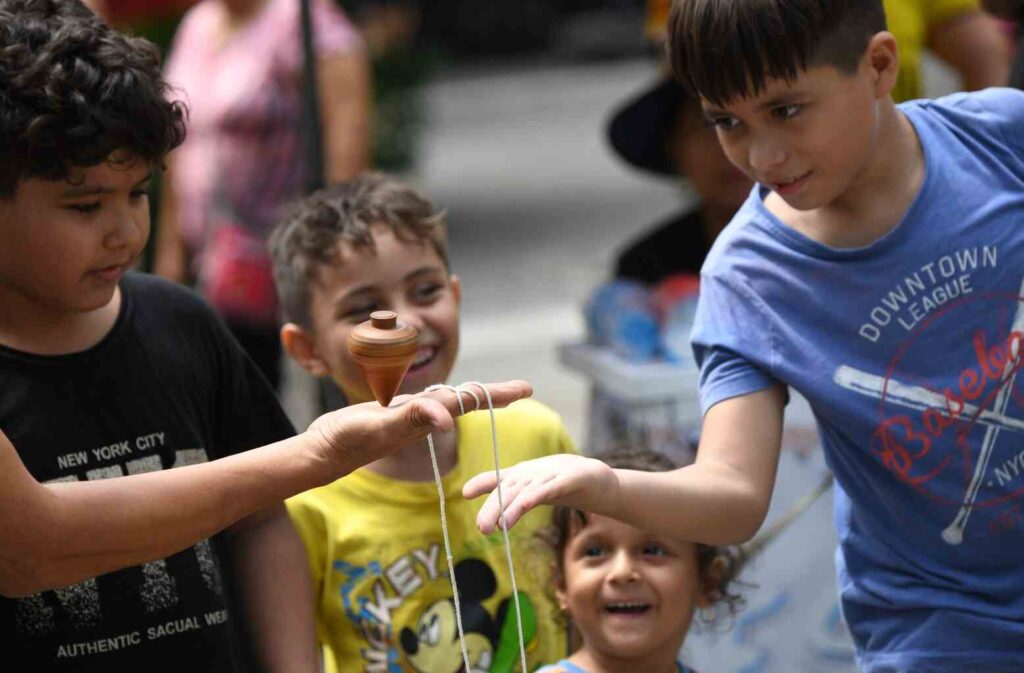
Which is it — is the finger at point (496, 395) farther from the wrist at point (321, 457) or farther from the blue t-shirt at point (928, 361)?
the blue t-shirt at point (928, 361)

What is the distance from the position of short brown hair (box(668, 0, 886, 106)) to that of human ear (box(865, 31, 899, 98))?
31 millimetres

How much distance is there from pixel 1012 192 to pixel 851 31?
0.34 m

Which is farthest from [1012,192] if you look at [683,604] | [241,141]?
[241,141]

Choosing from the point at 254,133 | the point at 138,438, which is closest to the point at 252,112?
the point at 254,133

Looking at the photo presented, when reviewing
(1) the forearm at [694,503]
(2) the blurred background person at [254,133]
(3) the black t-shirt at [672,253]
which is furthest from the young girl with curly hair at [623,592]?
(2) the blurred background person at [254,133]

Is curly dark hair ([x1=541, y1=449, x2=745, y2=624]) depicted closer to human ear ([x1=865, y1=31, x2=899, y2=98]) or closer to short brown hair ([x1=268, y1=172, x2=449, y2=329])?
short brown hair ([x1=268, y1=172, x2=449, y2=329])

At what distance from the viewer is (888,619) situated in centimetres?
226

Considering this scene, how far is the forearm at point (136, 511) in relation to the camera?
71.3 inches

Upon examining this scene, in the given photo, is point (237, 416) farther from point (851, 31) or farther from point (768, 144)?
point (851, 31)

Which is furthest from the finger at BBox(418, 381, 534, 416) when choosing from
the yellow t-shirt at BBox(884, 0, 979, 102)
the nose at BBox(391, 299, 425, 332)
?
the yellow t-shirt at BBox(884, 0, 979, 102)

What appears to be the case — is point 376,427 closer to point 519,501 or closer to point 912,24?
point 519,501

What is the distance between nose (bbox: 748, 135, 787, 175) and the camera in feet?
6.75

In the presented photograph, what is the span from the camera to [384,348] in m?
1.83

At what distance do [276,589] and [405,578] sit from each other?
0.78 ft
